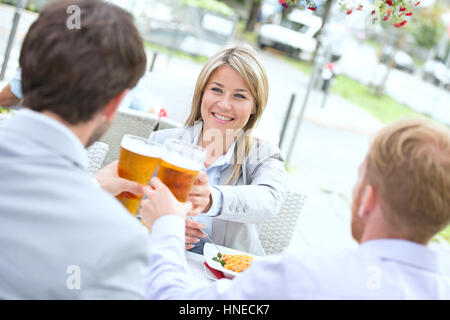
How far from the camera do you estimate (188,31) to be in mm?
12438

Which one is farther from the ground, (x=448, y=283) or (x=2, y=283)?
(x=448, y=283)

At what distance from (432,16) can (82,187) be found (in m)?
20.0

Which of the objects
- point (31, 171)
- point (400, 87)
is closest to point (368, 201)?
point (31, 171)

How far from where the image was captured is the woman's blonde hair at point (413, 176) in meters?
1.22

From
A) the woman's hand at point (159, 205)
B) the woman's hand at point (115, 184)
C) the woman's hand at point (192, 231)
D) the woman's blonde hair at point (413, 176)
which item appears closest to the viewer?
the woman's blonde hair at point (413, 176)

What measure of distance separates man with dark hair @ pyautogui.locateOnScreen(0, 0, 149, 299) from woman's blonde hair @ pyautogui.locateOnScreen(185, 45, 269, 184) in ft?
4.46

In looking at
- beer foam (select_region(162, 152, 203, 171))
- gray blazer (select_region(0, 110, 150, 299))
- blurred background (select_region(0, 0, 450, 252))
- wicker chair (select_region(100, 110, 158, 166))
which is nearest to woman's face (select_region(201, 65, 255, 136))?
blurred background (select_region(0, 0, 450, 252))

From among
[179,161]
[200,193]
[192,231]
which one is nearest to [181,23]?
[192,231]

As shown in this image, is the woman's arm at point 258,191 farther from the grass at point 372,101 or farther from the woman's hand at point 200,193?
the grass at point 372,101

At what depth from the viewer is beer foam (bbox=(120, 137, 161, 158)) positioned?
5.32 ft

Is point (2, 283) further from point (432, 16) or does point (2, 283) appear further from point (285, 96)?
point (432, 16)

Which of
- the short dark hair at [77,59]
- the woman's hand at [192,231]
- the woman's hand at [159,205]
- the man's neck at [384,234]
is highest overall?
the short dark hair at [77,59]

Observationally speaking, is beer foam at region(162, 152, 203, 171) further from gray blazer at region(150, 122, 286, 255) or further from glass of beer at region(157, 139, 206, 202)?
gray blazer at region(150, 122, 286, 255)

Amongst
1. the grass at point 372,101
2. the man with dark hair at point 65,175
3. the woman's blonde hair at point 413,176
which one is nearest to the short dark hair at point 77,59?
the man with dark hair at point 65,175
